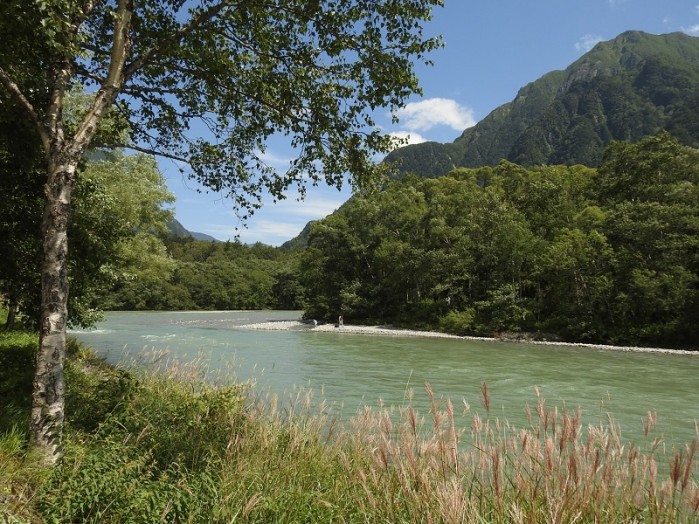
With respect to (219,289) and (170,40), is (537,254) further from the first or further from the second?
(219,289)

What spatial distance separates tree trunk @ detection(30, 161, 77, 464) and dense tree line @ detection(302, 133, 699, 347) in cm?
2795

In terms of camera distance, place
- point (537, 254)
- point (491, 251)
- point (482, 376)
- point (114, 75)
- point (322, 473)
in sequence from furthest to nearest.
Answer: point (491, 251)
point (537, 254)
point (482, 376)
point (114, 75)
point (322, 473)

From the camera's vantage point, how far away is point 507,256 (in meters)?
41.8

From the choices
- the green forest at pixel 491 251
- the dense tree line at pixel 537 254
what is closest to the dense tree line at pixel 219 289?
the green forest at pixel 491 251

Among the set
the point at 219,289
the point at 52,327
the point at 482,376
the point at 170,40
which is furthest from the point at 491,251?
the point at 219,289

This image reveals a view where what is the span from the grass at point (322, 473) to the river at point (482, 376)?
1.95m

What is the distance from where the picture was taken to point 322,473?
13.8 ft

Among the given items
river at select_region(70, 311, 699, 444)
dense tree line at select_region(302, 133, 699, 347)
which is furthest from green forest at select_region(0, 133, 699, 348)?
river at select_region(70, 311, 699, 444)

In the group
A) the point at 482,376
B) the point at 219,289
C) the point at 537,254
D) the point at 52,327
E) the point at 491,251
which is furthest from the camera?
the point at 219,289

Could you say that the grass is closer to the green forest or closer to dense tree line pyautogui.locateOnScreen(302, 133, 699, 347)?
the green forest

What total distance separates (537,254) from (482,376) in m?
27.4

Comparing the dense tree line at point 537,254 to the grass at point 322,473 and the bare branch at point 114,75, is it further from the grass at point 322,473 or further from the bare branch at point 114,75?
the grass at point 322,473

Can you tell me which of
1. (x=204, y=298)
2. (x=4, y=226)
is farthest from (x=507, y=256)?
(x=204, y=298)

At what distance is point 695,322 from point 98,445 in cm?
3495
